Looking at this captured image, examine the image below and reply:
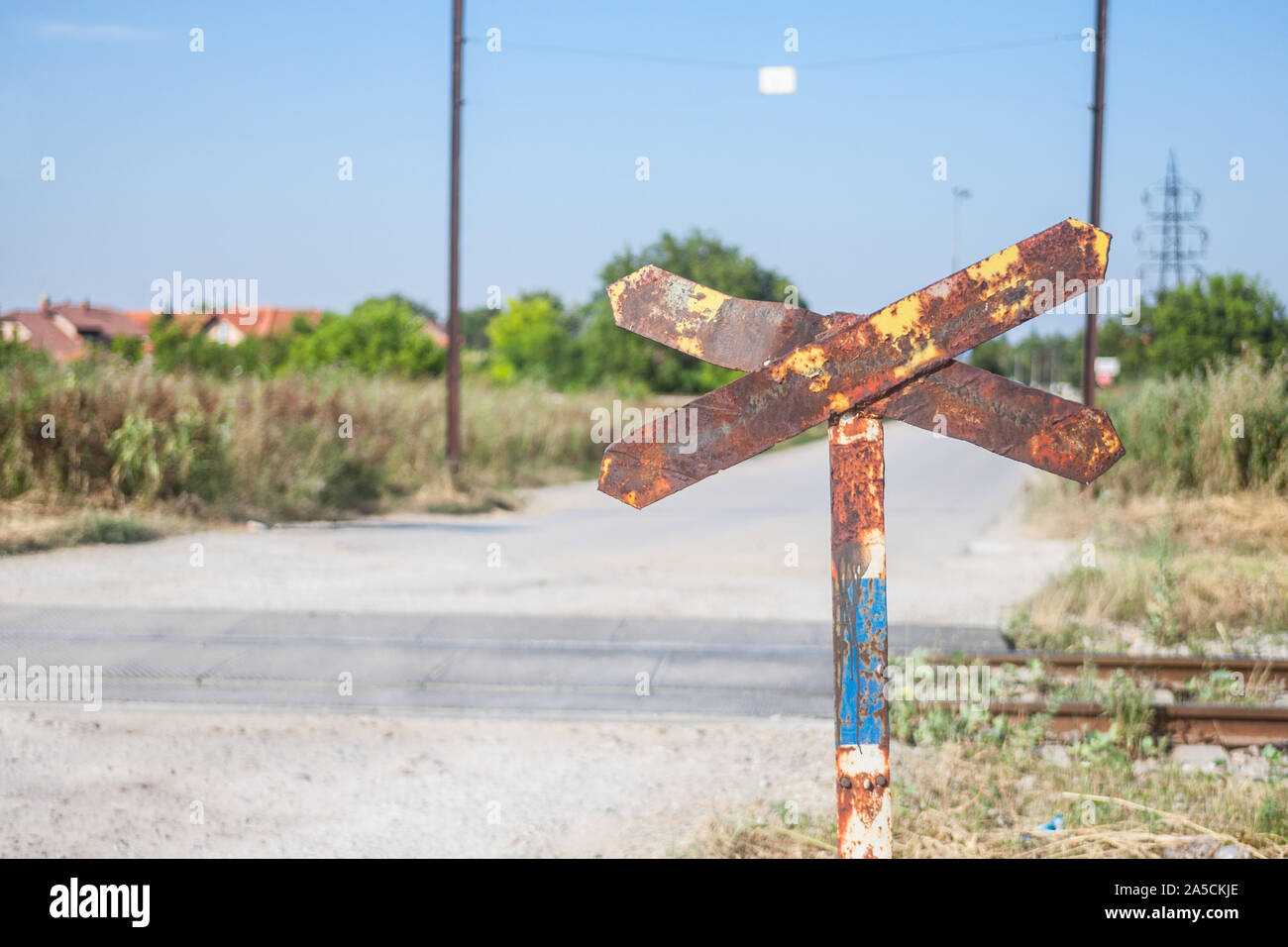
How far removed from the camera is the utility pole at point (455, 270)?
16.9 meters

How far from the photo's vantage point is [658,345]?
49219mm

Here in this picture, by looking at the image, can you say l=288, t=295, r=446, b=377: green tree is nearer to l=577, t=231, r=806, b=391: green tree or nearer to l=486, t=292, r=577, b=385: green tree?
l=486, t=292, r=577, b=385: green tree

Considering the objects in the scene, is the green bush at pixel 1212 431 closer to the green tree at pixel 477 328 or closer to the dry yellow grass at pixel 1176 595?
the dry yellow grass at pixel 1176 595

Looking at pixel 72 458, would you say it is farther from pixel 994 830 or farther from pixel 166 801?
pixel 994 830

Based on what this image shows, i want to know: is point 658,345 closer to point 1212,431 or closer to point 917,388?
point 1212,431

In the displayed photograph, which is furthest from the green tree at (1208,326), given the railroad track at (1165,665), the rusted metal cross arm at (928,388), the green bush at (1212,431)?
the rusted metal cross arm at (928,388)

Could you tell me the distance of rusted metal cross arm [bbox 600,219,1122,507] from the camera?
208cm

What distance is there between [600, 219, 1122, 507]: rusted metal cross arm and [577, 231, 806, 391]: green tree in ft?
142

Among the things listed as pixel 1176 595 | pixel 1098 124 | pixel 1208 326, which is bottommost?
pixel 1176 595

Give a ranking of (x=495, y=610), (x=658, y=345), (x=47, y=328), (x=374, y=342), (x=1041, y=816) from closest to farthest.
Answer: (x=1041, y=816) → (x=495, y=610) → (x=658, y=345) → (x=374, y=342) → (x=47, y=328)

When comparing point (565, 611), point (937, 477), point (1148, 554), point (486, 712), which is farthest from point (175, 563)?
point (937, 477)

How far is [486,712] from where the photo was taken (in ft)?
20.0

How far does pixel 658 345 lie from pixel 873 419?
47360mm

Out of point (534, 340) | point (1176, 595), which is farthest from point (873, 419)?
point (534, 340)
